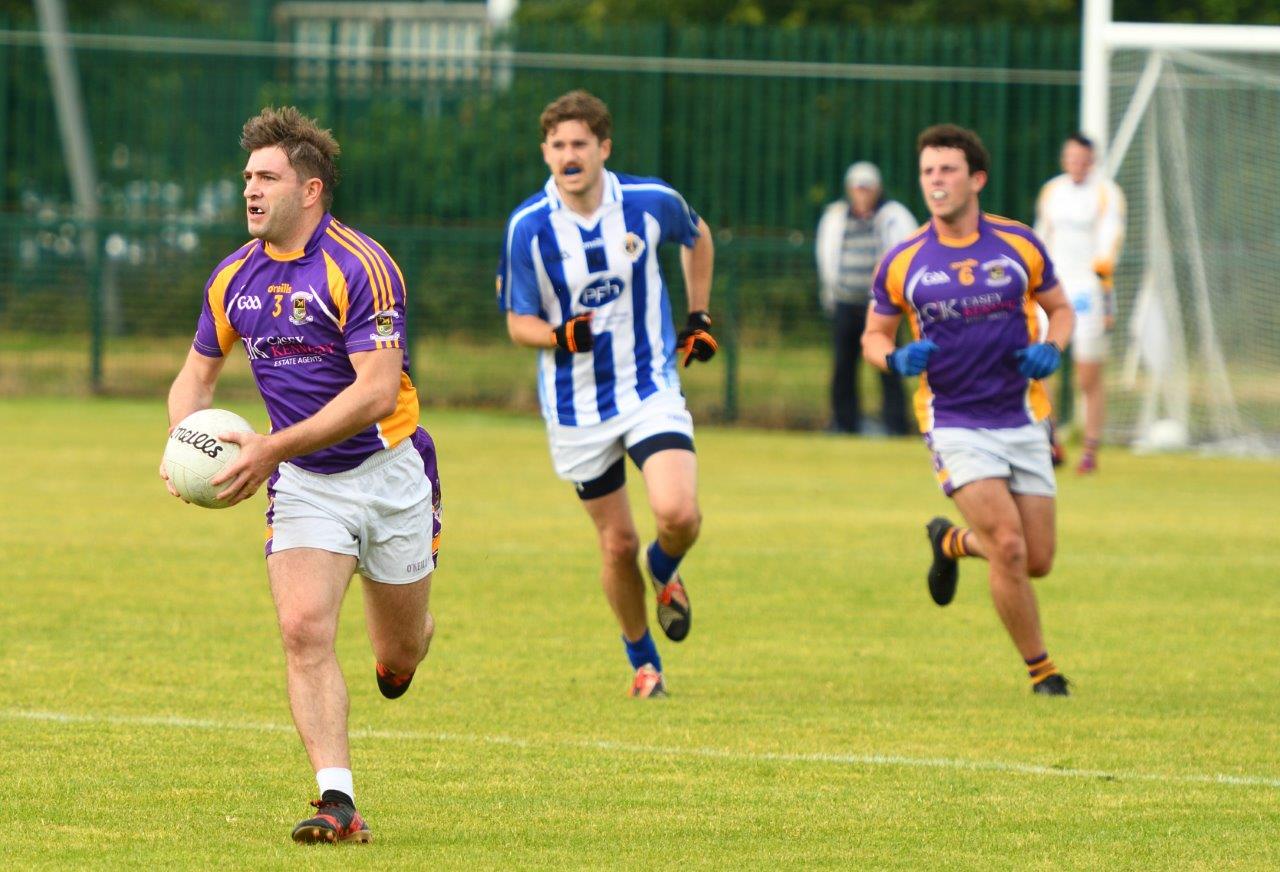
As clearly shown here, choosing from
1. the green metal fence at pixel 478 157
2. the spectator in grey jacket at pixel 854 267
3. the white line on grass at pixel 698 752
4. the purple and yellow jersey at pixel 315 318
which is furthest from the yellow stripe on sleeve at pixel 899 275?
the green metal fence at pixel 478 157

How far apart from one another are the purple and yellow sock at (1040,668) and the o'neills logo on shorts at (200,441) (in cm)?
396

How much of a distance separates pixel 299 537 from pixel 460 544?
7.05 m

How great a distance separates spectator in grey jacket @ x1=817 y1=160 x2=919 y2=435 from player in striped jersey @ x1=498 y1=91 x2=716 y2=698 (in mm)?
10990

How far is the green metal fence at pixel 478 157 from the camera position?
21.6 m

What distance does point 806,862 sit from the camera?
5637mm

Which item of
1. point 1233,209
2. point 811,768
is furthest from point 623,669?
point 1233,209

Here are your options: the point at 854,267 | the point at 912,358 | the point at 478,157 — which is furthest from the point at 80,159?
the point at 912,358

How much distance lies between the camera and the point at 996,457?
865cm

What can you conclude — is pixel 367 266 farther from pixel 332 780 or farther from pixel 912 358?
pixel 912 358

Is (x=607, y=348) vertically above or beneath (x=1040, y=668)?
above

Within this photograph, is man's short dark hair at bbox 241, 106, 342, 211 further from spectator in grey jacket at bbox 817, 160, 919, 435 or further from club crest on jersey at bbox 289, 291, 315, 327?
spectator in grey jacket at bbox 817, 160, 919, 435

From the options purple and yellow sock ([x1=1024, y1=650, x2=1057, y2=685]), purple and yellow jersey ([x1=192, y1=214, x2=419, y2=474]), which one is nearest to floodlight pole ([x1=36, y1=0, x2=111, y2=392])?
purple and yellow sock ([x1=1024, y1=650, x2=1057, y2=685])

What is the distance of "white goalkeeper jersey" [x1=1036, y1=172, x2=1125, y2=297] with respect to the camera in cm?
1711

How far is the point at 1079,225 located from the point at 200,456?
41.1ft
